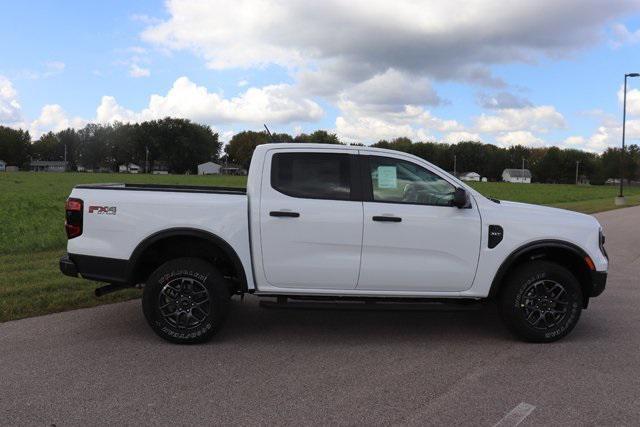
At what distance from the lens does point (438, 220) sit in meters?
5.19

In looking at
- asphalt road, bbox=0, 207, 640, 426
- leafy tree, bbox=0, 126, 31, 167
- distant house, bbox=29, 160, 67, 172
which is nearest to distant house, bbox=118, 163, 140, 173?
distant house, bbox=29, 160, 67, 172

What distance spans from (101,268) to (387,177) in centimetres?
281

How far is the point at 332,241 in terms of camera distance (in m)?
5.13

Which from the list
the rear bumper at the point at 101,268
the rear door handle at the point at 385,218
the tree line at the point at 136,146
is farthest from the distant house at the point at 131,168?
the rear door handle at the point at 385,218

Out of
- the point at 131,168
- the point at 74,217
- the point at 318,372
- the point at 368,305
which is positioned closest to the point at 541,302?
the point at 368,305

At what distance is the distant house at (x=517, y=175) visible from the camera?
146625mm

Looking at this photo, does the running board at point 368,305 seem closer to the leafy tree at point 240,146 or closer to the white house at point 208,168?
the white house at point 208,168

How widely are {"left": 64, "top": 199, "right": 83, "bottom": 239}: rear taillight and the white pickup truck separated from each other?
10mm

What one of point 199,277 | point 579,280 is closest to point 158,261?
point 199,277

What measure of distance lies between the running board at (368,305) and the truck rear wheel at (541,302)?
1.09 ft

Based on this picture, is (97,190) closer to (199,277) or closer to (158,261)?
(158,261)

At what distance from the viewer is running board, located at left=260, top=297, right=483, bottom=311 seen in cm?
523

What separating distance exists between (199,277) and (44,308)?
7.84 ft

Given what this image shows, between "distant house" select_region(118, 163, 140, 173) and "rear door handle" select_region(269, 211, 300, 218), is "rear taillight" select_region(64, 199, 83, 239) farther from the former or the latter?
"distant house" select_region(118, 163, 140, 173)
